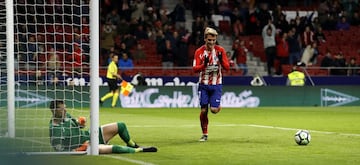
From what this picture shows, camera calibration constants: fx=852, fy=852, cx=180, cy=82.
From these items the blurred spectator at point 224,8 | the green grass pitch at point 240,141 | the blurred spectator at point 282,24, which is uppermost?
the blurred spectator at point 224,8

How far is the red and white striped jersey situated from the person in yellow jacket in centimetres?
1849

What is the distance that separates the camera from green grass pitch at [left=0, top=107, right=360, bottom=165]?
12.3m

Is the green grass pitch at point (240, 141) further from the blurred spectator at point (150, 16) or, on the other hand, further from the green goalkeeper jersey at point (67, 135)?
the blurred spectator at point (150, 16)

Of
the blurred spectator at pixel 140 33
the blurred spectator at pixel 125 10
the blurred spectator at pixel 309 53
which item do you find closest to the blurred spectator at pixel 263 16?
the blurred spectator at pixel 309 53

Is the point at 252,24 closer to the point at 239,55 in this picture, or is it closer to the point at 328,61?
the point at 239,55

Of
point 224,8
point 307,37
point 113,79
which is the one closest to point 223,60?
point 113,79

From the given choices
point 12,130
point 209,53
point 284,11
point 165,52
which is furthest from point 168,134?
point 284,11

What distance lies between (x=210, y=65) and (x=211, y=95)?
607 millimetres

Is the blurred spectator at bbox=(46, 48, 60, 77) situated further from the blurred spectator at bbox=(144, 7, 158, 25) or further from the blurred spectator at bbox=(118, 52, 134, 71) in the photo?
the blurred spectator at bbox=(144, 7, 158, 25)

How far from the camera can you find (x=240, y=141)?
52.9 feet

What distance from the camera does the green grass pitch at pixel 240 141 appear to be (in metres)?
12.3

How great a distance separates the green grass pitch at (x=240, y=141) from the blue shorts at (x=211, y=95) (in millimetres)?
726

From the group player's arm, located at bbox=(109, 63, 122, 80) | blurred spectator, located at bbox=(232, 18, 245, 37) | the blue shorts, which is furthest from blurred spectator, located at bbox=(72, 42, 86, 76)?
blurred spectator, located at bbox=(232, 18, 245, 37)

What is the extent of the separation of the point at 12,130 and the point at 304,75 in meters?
21.4
